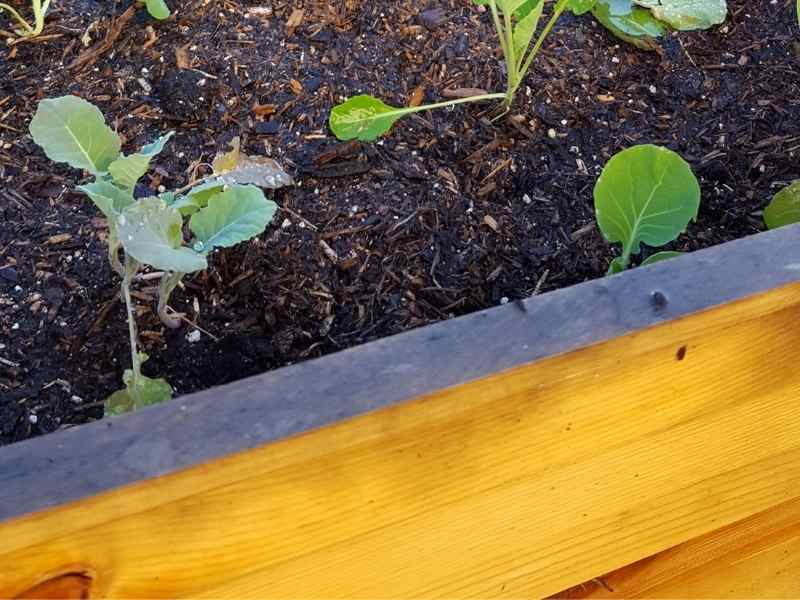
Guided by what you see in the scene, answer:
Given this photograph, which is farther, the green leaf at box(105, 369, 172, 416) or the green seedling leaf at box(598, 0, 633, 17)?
the green seedling leaf at box(598, 0, 633, 17)

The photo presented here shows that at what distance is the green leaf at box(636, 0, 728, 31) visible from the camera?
1024mm

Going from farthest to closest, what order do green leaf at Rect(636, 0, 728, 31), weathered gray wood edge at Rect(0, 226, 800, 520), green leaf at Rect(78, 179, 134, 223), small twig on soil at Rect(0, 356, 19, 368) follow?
green leaf at Rect(636, 0, 728, 31) → small twig on soil at Rect(0, 356, 19, 368) → green leaf at Rect(78, 179, 134, 223) → weathered gray wood edge at Rect(0, 226, 800, 520)

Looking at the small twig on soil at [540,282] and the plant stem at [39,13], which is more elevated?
the plant stem at [39,13]

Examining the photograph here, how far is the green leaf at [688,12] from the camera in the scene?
1024 mm

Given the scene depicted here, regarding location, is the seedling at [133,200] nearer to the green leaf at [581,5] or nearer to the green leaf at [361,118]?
the green leaf at [361,118]

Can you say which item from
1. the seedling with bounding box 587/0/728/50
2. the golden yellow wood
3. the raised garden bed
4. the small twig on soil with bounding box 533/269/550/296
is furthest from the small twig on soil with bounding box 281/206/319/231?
the seedling with bounding box 587/0/728/50

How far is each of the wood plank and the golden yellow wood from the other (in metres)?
0.07

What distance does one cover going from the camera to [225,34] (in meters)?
1.02

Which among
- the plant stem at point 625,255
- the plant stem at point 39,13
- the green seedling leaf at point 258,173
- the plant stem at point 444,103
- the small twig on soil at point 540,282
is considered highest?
the plant stem at point 39,13

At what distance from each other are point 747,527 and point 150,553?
A: 0.66 m

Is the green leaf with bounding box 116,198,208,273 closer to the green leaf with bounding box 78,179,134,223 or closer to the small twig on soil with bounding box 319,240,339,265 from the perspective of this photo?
the green leaf with bounding box 78,179,134,223

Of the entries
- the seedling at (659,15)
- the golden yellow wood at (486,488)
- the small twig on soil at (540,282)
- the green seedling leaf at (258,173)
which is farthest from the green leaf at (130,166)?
the seedling at (659,15)

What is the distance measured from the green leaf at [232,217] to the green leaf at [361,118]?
17cm

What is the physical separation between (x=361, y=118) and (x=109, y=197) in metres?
0.29
